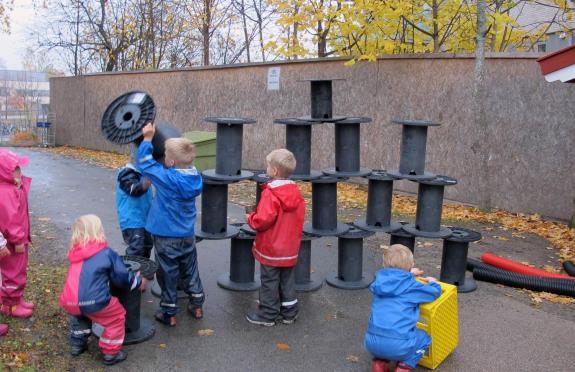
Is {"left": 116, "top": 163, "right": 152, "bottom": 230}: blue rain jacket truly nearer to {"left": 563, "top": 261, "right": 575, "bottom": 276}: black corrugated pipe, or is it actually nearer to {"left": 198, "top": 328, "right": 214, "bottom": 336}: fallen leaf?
{"left": 198, "top": 328, "right": 214, "bottom": 336}: fallen leaf

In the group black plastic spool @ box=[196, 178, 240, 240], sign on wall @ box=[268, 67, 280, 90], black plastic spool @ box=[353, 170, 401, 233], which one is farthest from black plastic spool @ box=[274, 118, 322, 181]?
sign on wall @ box=[268, 67, 280, 90]

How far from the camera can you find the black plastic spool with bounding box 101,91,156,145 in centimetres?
555

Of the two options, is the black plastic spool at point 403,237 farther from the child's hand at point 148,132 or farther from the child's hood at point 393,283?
the child's hand at point 148,132

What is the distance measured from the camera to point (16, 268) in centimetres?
510

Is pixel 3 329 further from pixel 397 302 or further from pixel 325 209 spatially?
pixel 325 209

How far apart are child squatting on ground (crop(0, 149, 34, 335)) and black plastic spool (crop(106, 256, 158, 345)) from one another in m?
0.90

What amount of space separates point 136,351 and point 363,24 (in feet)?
31.1

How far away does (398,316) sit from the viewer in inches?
171

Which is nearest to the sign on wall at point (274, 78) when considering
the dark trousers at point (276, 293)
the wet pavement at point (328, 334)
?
the wet pavement at point (328, 334)

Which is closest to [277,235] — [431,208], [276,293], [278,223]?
[278,223]

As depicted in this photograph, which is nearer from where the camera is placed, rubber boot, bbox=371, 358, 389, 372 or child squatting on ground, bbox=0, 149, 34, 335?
rubber boot, bbox=371, 358, 389, 372

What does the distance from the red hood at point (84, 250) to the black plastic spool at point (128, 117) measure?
52.0 inches

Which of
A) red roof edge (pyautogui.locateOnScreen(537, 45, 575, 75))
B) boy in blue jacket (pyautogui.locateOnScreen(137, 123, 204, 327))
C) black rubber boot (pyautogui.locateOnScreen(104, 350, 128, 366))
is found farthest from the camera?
red roof edge (pyautogui.locateOnScreen(537, 45, 575, 75))

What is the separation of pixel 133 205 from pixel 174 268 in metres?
0.86
